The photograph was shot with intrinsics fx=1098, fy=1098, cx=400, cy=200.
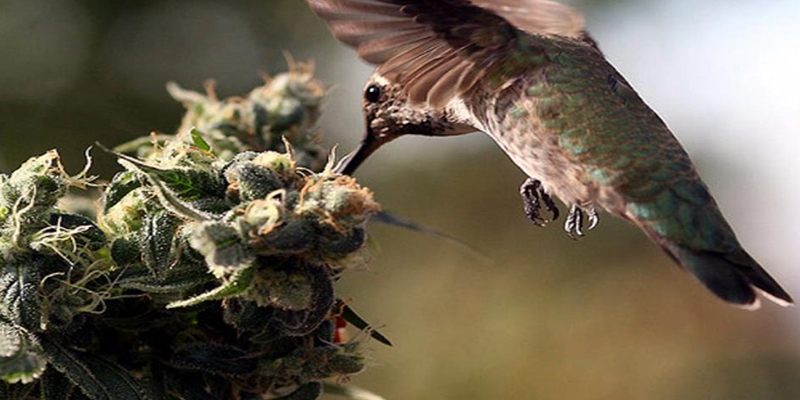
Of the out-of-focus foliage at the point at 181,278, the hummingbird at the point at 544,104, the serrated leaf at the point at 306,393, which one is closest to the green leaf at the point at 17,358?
the out-of-focus foliage at the point at 181,278

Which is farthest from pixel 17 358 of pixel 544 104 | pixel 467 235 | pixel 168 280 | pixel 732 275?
pixel 467 235

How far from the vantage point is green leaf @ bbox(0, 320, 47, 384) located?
109 cm

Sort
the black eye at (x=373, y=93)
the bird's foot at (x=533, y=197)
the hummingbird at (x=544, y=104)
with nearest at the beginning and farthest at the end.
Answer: the hummingbird at (x=544, y=104) < the bird's foot at (x=533, y=197) < the black eye at (x=373, y=93)

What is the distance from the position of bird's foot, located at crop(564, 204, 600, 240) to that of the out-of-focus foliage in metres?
0.64

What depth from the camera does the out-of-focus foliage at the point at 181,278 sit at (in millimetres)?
1149

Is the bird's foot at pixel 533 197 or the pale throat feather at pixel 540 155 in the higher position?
the pale throat feather at pixel 540 155

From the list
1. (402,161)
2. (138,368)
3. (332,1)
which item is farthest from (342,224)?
(402,161)

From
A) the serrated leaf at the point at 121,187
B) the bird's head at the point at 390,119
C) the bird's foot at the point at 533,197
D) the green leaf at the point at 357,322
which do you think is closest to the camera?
the serrated leaf at the point at 121,187

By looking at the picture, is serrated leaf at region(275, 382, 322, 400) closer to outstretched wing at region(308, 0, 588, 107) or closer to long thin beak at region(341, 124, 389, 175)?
outstretched wing at region(308, 0, 588, 107)

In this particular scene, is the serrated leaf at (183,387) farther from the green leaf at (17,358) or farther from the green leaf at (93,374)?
the green leaf at (17,358)

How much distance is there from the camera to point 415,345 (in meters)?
6.52

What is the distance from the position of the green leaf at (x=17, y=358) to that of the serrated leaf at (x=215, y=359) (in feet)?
0.63

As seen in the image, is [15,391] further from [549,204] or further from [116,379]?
[549,204]

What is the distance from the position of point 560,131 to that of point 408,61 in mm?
313
